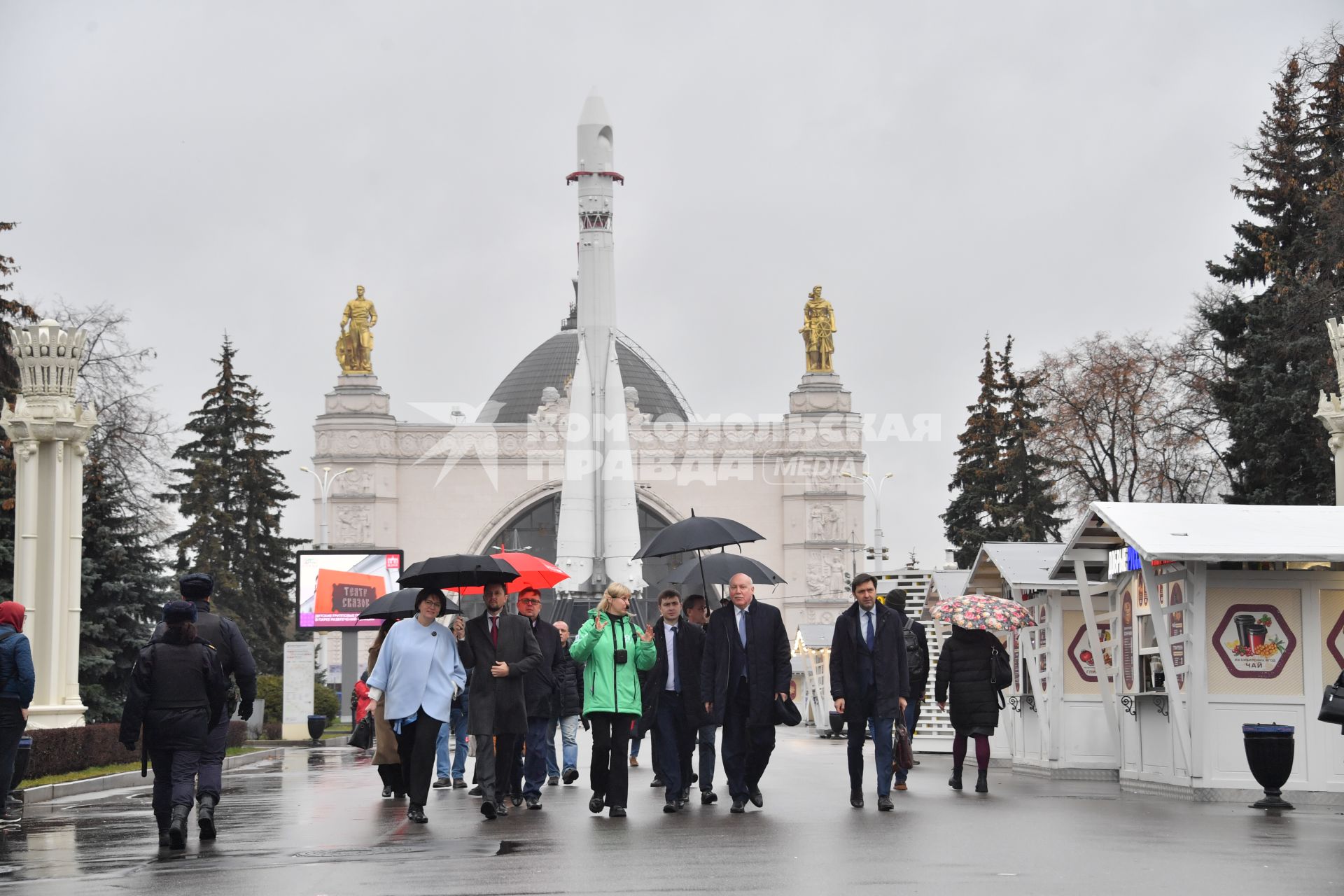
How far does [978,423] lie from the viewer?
60.4 metres

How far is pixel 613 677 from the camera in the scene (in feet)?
45.0

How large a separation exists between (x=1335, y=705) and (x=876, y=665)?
3.34m

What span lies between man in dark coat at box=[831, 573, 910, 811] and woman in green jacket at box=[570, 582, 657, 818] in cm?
152

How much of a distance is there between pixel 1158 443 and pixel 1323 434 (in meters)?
11.1

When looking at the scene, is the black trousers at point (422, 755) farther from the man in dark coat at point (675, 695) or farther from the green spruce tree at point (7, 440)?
the green spruce tree at point (7, 440)

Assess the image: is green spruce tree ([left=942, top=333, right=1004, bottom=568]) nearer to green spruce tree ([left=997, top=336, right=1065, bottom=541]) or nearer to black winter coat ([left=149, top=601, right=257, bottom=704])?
green spruce tree ([left=997, top=336, right=1065, bottom=541])

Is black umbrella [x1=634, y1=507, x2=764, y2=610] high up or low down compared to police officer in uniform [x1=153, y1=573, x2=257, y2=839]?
up

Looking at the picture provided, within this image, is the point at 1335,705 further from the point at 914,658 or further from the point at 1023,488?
the point at 1023,488

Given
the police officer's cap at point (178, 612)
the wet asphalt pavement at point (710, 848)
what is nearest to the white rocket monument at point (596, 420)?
the wet asphalt pavement at point (710, 848)

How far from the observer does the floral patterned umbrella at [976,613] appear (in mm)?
16703

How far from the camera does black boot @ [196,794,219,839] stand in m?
12.2

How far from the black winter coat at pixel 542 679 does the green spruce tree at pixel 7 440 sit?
1566cm

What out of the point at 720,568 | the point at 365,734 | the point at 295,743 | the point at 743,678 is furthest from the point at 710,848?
the point at 295,743

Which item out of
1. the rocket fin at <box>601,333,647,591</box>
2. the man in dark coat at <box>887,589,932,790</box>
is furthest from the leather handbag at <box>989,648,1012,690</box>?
the rocket fin at <box>601,333,647,591</box>
